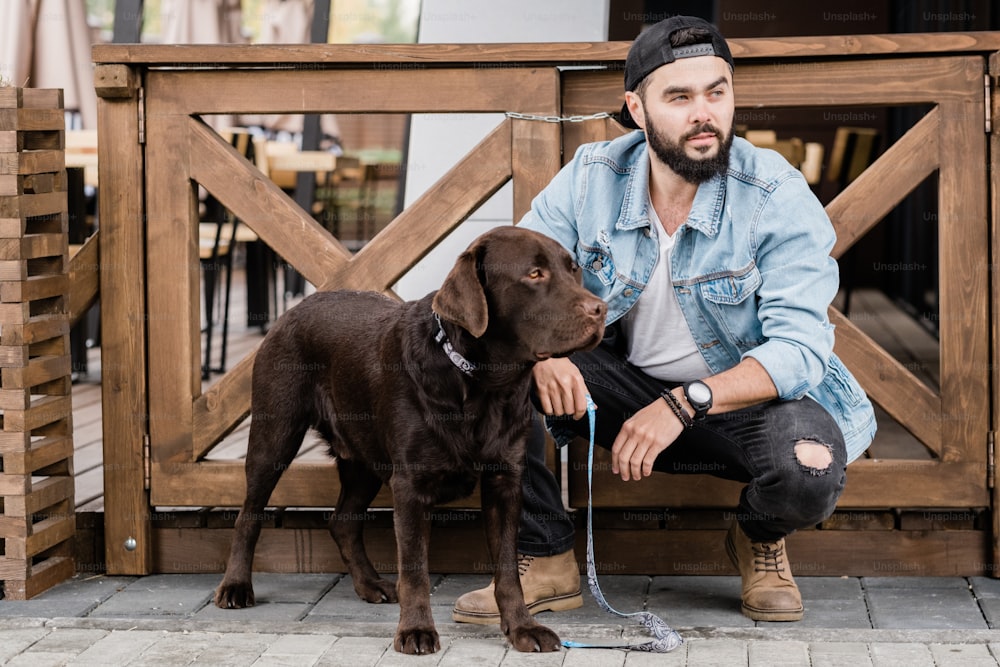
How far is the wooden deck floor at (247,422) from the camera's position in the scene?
14.9 feet

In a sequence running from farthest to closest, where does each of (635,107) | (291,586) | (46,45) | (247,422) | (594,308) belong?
(46,45), (247,422), (291,586), (635,107), (594,308)

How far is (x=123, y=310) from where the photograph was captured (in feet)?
12.1

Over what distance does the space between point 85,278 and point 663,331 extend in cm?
169

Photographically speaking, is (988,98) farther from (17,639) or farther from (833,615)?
(17,639)

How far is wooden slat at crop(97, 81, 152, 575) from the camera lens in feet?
12.0

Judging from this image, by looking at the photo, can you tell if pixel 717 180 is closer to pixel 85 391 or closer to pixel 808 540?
pixel 808 540

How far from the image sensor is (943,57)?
3.45 metres

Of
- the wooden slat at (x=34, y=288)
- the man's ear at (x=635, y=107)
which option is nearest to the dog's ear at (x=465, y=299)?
the man's ear at (x=635, y=107)

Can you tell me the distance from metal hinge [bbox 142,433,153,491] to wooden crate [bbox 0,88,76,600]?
21cm

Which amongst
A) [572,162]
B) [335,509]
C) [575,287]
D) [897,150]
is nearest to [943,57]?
[897,150]

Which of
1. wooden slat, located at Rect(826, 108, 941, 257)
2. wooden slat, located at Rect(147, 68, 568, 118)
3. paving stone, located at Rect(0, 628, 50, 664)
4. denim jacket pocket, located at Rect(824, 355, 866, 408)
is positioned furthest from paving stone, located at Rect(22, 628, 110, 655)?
wooden slat, located at Rect(826, 108, 941, 257)

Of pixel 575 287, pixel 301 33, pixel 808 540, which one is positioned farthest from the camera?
pixel 301 33

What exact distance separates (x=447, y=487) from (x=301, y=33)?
8.75 metres

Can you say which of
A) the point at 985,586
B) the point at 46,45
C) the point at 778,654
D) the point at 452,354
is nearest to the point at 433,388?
the point at 452,354
